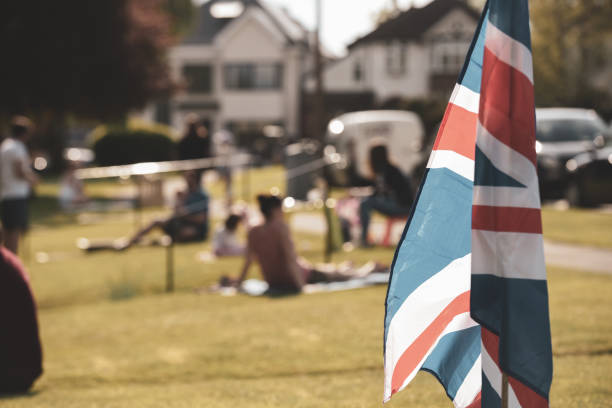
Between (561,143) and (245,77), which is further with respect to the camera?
(245,77)

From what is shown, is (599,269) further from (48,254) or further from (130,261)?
(48,254)

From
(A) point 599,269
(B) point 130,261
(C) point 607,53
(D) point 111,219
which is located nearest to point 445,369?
(A) point 599,269

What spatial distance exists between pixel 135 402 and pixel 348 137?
908 inches

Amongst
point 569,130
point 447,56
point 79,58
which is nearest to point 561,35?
point 447,56

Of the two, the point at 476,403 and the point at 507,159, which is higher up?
the point at 507,159

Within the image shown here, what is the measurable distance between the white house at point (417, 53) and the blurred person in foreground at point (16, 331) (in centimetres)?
5114

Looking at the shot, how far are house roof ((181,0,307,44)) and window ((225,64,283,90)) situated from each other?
230cm

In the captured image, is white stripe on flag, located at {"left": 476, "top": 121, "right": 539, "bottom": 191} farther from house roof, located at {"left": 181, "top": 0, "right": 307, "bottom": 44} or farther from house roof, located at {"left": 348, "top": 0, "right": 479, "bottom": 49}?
house roof, located at {"left": 181, "top": 0, "right": 307, "bottom": 44}

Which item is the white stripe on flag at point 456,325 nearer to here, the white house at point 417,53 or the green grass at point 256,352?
the green grass at point 256,352

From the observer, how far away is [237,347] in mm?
6918

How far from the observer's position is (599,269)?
32.9 feet

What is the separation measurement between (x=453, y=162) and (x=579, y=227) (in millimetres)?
11337

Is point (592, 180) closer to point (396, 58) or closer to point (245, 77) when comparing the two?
point (396, 58)

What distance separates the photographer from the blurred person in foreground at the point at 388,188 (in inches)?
500
